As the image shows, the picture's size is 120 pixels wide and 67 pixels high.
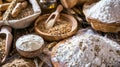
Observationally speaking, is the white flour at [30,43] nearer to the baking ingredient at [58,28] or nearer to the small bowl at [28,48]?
the small bowl at [28,48]

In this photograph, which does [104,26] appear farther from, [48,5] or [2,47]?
[2,47]

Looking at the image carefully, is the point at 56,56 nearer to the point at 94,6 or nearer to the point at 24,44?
the point at 24,44

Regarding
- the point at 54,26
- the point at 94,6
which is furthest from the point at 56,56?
the point at 94,6

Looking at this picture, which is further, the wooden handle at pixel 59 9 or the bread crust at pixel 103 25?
the wooden handle at pixel 59 9

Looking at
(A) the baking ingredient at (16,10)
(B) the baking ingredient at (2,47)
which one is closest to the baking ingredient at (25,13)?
(A) the baking ingredient at (16,10)

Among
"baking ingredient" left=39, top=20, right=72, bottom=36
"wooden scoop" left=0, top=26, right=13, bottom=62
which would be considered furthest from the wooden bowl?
"wooden scoop" left=0, top=26, right=13, bottom=62
